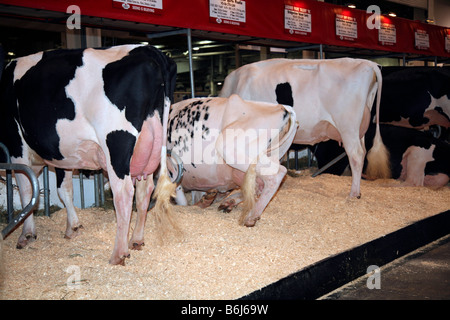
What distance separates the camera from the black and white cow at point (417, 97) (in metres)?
7.87

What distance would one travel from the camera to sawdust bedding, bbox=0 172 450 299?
3.07 m

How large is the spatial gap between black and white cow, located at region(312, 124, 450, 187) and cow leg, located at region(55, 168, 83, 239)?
4.73 m

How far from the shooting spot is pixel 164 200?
152 inches

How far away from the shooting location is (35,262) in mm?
3547

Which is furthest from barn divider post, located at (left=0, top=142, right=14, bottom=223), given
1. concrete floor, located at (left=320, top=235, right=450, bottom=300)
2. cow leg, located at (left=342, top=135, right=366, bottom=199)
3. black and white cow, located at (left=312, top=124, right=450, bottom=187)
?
black and white cow, located at (left=312, top=124, right=450, bottom=187)

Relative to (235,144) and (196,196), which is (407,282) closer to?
(235,144)

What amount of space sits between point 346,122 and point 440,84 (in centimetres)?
296

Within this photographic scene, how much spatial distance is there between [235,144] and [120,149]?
1.57 metres
